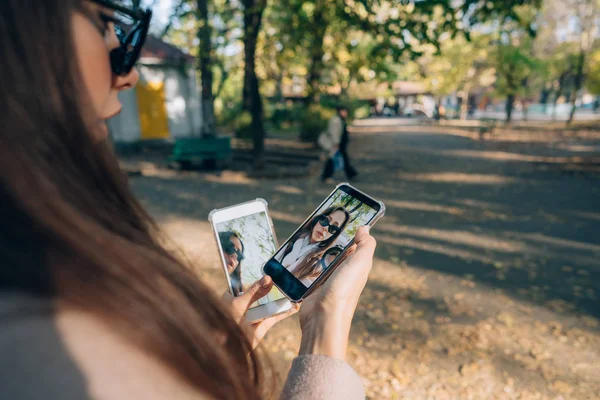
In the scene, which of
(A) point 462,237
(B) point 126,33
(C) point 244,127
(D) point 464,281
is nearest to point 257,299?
(B) point 126,33

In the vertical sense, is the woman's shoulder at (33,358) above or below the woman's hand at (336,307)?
above

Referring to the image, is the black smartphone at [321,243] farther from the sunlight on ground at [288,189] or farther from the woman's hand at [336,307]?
the sunlight on ground at [288,189]

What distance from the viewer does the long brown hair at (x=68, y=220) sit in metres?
0.69

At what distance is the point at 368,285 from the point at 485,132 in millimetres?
22279

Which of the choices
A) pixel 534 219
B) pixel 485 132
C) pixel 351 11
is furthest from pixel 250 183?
pixel 485 132

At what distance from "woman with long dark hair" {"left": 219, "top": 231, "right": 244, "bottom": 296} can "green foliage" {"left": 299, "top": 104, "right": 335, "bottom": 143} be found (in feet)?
50.1

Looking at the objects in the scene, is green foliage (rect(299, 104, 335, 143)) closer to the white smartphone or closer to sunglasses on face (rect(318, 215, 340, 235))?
the white smartphone

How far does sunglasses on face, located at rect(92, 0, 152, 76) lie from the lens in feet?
3.31

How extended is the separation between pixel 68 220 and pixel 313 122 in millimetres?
16816

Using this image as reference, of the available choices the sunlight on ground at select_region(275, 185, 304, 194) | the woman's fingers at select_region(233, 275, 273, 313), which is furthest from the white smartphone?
the sunlight on ground at select_region(275, 185, 304, 194)

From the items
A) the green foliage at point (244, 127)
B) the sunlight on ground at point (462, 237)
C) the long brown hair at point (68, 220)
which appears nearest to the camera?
the long brown hair at point (68, 220)

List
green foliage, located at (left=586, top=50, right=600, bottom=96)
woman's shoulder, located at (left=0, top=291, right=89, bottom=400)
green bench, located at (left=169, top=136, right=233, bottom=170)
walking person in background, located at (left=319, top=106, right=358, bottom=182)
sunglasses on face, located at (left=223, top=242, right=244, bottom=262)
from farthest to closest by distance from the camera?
1. green foliage, located at (left=586, top=50, right=600, bottom=96)
2. green bench, located at (left=169, top=136, right=233, bottom=170)
3. walking person in background, located at (left=319, top=106, right=358, bottom=182)
4. sunglasses on face, located at (left=223, top=242, right=244, bottom=262)
5. woman's shoulder, located at (left=0, top=291, right=89, bottom=400)

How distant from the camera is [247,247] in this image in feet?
6.51

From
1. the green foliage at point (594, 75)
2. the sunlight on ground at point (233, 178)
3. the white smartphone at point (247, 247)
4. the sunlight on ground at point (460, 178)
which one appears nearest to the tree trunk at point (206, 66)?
the sunlight on ground at point (233, 178)
